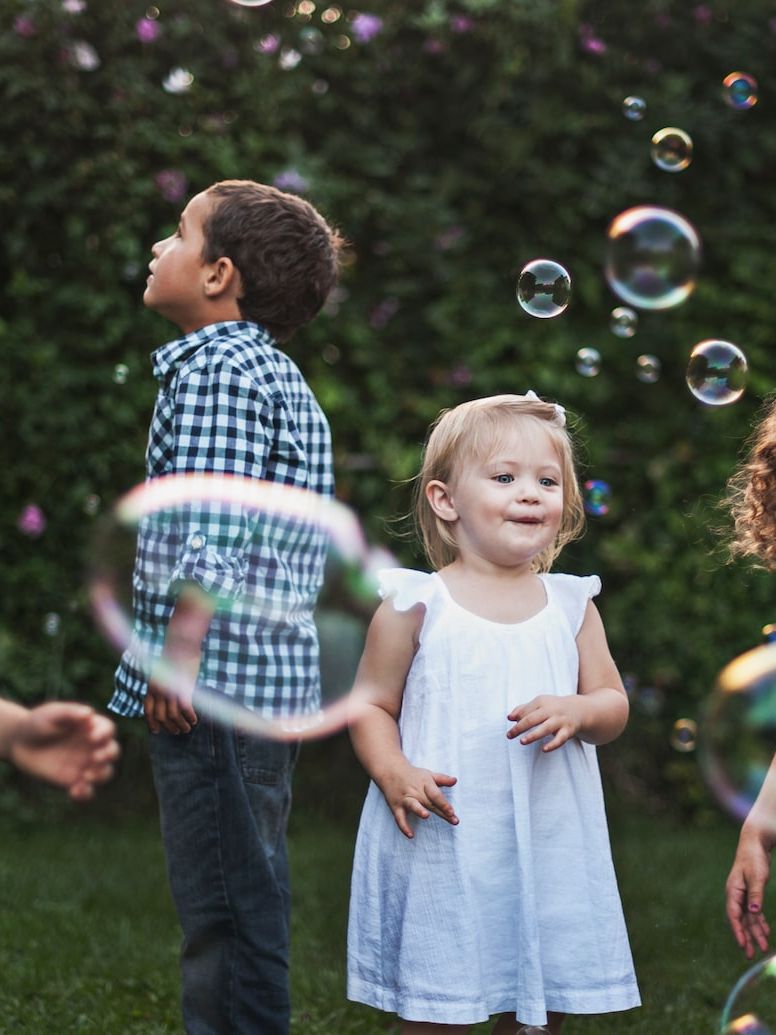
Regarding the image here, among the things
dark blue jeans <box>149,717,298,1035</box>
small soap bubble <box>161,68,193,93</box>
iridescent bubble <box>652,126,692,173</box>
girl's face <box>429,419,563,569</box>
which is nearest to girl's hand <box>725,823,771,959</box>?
girl's face <box>429,419,563,569</box>

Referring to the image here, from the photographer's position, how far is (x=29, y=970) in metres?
3.17

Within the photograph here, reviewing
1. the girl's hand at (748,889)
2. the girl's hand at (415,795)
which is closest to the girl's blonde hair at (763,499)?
the girl's hand at (748,889)

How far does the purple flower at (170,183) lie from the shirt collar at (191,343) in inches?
78.8

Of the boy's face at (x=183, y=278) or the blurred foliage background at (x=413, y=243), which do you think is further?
the blurred foliage background at (x=413, y=243)

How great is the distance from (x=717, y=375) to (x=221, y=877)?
5.57 ft

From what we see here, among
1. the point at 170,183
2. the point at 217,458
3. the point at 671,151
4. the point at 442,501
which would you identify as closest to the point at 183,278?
the point at 217,458

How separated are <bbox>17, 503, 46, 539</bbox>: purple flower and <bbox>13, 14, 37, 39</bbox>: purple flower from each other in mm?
1493

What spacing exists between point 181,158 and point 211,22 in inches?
18.0

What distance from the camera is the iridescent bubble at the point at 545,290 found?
3039 mm

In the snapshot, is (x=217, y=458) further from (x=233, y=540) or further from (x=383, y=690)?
(x=383, y=690)

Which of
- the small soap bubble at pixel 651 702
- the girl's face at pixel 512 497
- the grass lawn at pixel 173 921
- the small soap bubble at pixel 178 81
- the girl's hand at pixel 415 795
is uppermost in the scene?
the small soap bubble at pixel 178 81

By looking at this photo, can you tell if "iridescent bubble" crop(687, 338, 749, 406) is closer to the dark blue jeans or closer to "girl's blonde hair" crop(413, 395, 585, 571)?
"girl's blonde hair" crop(413, 395, 585, 571)

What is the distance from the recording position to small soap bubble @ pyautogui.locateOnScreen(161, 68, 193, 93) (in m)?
4.43

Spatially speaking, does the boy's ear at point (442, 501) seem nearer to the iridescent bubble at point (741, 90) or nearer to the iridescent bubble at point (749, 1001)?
the iridescent bubble at point (749, 1001)
